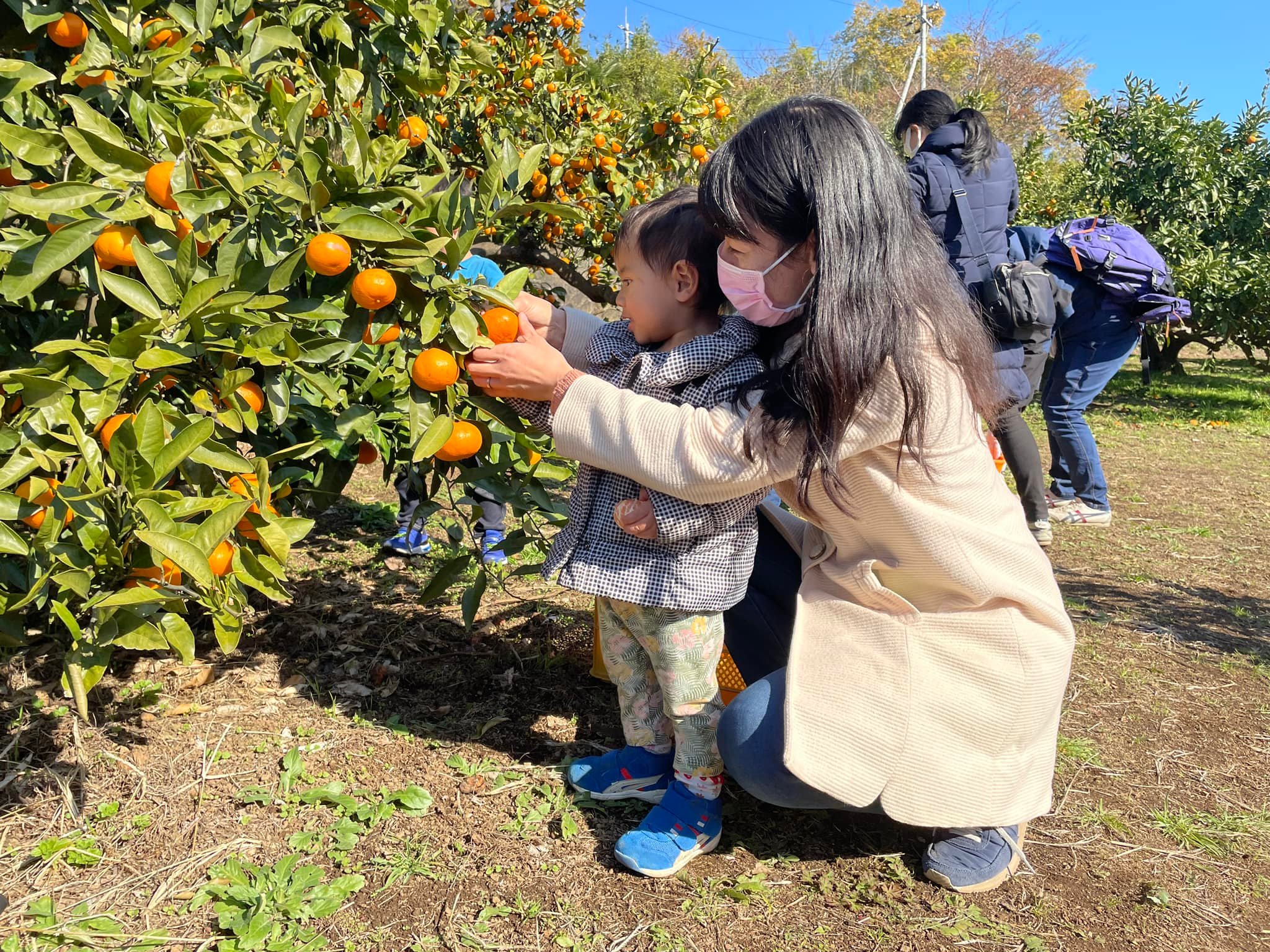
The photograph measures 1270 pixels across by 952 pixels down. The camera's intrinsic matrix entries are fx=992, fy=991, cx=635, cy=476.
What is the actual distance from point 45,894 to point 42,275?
95 cm

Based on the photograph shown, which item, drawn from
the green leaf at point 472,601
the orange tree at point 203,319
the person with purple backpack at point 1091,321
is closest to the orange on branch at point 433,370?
the orange tree at point 203,319

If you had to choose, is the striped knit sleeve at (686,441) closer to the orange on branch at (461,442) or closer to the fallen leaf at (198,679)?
the orange on branch at (461,442)

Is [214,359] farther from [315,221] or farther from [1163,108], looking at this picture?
[1163,108]

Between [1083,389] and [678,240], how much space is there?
321cm

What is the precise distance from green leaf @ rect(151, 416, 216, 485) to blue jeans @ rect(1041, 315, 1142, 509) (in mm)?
3697

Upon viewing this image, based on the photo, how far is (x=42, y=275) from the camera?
1.32 meters

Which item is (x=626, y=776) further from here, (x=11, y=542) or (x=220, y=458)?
(x=11, y=542)

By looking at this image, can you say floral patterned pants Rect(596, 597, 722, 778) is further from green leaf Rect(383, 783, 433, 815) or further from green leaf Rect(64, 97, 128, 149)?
green leaf Rect(64, 97, 128, 149)

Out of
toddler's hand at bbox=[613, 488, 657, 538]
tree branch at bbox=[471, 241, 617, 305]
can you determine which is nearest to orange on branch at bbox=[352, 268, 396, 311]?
toddler's hand at bbox=[613, 488, 657, 538]

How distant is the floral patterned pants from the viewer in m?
1.72

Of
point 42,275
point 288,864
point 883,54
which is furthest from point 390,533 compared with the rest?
point 883,54

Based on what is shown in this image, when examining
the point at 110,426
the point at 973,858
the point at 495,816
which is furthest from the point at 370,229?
the point at 973,858

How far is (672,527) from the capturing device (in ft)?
5.34

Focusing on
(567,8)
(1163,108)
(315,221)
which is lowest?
(315,221)
